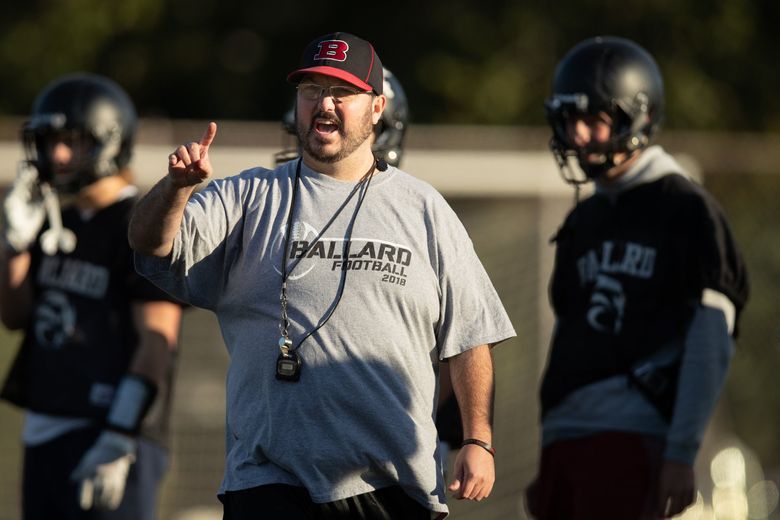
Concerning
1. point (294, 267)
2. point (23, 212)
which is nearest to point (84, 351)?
point (23, 212)

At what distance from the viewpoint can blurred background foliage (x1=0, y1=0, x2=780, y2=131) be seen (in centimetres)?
1296

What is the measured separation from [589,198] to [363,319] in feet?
5.49

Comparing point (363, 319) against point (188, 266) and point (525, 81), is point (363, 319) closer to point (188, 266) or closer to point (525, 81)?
point (188, 266)

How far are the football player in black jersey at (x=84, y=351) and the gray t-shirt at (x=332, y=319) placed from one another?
4.89 ft

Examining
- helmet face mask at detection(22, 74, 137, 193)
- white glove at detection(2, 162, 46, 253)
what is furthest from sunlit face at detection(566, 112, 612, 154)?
white glove at detection(2, 162, 46, 253)

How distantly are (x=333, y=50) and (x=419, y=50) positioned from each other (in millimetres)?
8912

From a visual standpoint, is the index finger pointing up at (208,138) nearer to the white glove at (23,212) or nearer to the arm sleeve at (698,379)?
the arm sleeve at (698,379)

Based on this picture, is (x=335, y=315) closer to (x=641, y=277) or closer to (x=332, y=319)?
(x=332, y=319)

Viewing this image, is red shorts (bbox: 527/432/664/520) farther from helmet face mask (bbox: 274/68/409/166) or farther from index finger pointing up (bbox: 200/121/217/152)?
index finger pointing up (bbox: 200/121/217/152)

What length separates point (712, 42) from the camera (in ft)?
43.7

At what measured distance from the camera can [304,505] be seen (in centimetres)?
427

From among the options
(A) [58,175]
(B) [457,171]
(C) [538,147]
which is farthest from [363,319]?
(C) [538,147]

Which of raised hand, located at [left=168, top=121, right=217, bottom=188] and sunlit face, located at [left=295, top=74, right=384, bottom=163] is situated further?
sunlit face, located at [left=295, top=74, right=384, bottom=163]

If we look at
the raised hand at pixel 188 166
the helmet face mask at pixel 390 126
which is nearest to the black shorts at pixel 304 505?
the raised hand at pixel 188 166
